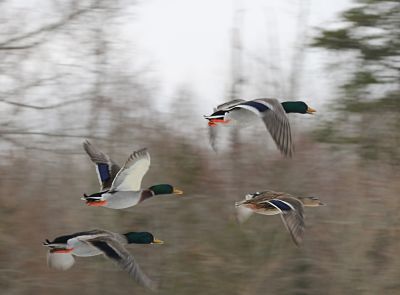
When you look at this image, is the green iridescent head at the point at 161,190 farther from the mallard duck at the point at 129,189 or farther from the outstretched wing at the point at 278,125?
the outstretched wing at the point at 278,125

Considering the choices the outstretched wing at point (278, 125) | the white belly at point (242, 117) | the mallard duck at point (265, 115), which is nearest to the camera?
the outstretched wing at point (278, 125)

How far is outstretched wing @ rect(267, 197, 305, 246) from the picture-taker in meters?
3.41

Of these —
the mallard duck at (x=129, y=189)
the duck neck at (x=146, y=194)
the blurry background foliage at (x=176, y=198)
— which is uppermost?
the mallard duck at (x=129, y=189)

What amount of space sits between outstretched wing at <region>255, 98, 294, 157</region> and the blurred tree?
309 inches

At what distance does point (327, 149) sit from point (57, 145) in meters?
3.18

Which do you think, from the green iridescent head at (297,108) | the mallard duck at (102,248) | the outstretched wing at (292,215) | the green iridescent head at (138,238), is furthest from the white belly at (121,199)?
the green iridescent head at (297,108)

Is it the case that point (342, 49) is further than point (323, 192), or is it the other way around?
point (342, 49)

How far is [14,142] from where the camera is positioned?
33.4 ft

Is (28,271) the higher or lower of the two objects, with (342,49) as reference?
lower

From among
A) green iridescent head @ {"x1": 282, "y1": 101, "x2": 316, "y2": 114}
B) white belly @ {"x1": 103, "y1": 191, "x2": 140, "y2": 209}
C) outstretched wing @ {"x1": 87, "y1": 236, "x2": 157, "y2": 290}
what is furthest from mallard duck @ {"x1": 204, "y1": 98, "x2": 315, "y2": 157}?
Answer: outstretched wing @ {"x1": 87, "y1": 236, "x2": 157, "y2": 290}

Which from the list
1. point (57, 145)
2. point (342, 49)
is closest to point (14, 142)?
point (57, 145)

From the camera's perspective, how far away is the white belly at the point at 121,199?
3.63 metres

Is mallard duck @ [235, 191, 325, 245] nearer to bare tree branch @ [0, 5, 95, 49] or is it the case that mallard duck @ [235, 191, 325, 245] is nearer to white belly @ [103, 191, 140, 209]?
white belly @ [103, 191, 140, 209]

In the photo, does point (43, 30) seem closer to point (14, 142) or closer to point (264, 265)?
point (14, 142)
